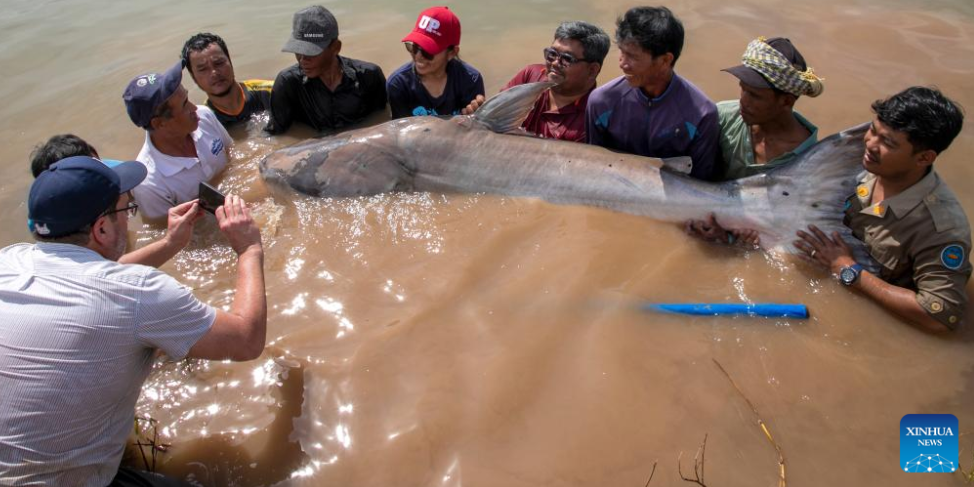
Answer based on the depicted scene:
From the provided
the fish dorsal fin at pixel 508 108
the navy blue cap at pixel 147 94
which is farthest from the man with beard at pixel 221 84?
the fish dorsal fin at pixel 508 108

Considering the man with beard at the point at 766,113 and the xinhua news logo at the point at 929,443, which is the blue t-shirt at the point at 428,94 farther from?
the xinhua news logo at the point at 929,443

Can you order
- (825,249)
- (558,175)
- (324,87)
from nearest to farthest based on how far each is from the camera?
(825,249) < (558,175) < (324,87)

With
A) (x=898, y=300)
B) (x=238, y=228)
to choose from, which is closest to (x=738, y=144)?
(x=898, y=300)

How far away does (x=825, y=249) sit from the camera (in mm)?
3027

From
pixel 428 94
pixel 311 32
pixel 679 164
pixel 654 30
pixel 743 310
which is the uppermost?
pixel 654 30

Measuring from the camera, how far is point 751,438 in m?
2.25

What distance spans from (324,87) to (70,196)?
2.87m

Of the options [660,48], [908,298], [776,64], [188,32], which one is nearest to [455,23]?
[660,48]

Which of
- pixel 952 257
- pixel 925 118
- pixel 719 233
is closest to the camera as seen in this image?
pixel 925 118

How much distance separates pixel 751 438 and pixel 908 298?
118 centimetres

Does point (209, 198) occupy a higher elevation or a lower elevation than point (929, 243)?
higher

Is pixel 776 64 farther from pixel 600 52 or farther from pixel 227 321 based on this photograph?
pixel 227 321

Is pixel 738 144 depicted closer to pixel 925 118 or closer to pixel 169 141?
pixel 925 118

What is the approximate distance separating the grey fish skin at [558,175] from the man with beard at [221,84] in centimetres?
89
